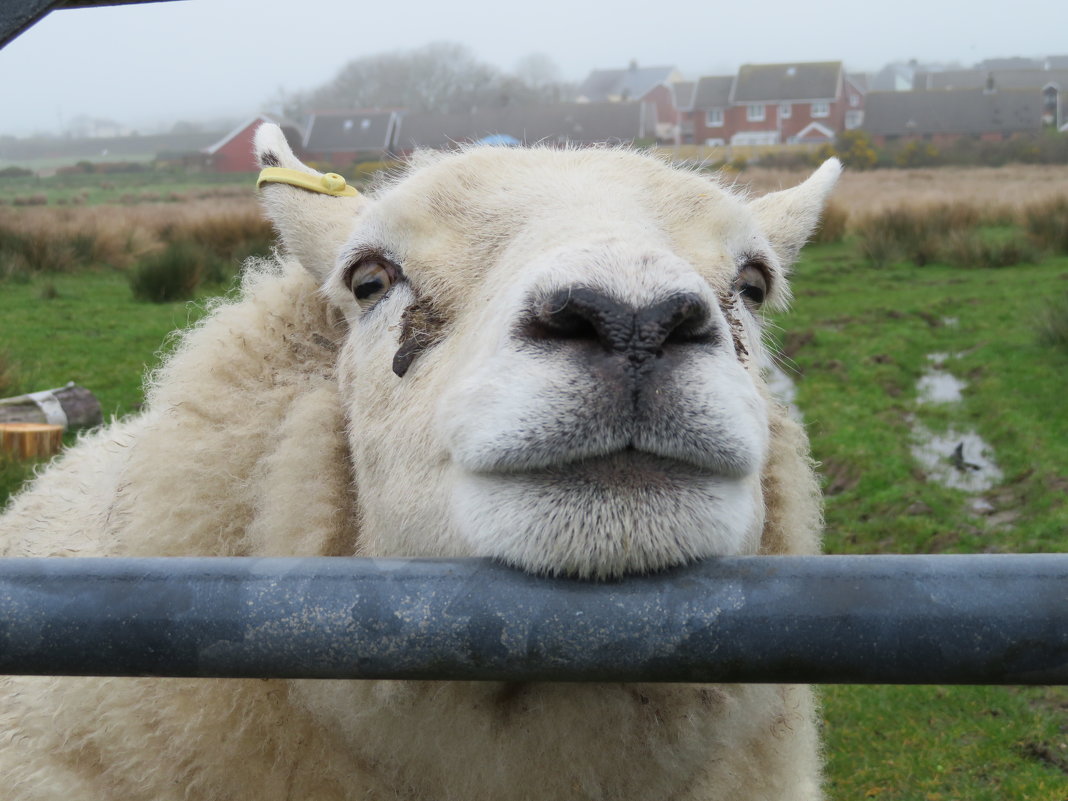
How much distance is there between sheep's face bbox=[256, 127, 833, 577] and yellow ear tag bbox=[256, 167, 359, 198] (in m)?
0.67

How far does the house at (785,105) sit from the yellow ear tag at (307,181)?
52.9 m

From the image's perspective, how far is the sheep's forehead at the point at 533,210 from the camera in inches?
89.0

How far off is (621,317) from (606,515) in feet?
1.07

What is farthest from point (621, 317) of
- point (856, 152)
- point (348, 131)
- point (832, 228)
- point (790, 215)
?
point (856, 152)

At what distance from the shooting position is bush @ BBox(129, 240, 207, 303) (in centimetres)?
1492

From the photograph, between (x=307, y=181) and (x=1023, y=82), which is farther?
(x=1023, y=82)

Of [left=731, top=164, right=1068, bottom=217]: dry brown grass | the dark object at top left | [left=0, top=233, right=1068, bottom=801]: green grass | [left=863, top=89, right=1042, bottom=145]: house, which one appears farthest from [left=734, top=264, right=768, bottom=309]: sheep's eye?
[left=863, top=89, right=1042, bottom=145]: house

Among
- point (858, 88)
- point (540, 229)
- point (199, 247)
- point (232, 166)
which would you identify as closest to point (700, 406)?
point (540, 229)

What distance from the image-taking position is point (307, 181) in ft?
9.72

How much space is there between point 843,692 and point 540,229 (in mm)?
4253

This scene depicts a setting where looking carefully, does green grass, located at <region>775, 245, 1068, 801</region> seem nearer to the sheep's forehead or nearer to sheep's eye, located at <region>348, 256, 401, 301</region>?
the sheep's forehead

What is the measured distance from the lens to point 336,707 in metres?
2.25

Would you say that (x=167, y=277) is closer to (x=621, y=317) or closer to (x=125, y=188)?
(x=621, y=317)

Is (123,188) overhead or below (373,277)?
below
